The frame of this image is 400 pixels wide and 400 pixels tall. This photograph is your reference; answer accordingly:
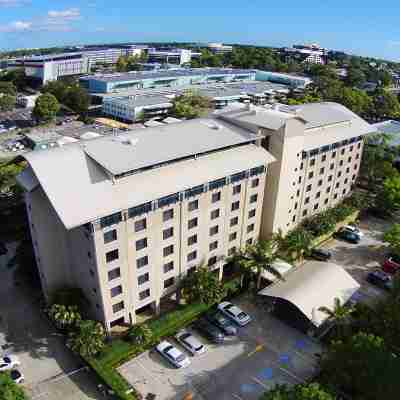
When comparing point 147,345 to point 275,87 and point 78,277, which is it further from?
point 275,87

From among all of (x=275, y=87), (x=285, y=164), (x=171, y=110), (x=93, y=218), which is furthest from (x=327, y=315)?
(x=275, y=87)

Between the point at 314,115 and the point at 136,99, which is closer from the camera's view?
the point at 314,115

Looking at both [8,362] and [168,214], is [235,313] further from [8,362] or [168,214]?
[8,362]

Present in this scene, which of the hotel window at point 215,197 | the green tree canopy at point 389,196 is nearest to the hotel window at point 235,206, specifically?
the hotel window at point 215,197

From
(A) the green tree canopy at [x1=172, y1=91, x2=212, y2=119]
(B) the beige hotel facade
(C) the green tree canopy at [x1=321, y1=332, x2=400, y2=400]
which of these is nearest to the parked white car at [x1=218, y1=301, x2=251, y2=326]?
(B) the beige hotel facade

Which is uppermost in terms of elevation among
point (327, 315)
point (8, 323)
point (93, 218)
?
point (93, 218)

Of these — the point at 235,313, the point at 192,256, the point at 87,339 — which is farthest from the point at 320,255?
the point at 87,339

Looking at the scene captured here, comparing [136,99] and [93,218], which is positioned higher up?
[93,218]

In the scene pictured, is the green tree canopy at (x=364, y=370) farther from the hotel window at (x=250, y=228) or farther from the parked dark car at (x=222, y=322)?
the hotel window at (x=250, y=228)
